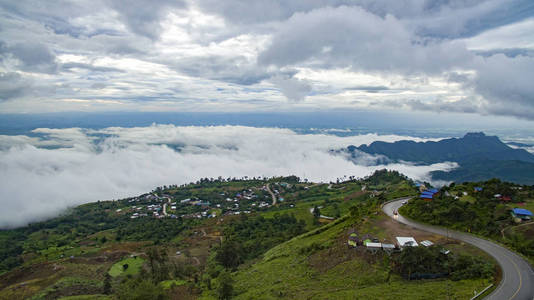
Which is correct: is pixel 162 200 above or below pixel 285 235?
below

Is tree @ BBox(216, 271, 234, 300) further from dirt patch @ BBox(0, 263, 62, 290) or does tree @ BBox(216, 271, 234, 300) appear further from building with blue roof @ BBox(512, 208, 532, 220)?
dirt patch @ BBox(0, 263, 62, 290)

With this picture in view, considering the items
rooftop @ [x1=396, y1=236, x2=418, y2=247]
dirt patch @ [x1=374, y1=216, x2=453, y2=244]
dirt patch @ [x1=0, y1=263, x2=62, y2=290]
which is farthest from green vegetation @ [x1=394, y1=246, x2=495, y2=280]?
dirt patch @ [x1=0, y1=263, x2=62, y2=290]

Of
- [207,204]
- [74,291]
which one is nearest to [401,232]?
[74,291]

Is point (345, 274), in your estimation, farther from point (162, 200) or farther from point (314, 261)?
point (162, 200)

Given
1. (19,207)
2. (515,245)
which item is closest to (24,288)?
(515,245)

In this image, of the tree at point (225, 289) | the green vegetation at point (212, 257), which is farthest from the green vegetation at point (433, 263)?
the tree at point (225, 289)

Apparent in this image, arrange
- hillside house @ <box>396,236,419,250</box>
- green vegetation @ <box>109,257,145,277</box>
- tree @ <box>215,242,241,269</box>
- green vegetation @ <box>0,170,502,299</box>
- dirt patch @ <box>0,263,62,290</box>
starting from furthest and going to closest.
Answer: green vegetation @ <box>109,257,145,277</box> < dirt patch @ <box>0,263,62,290</box> < tree @ <box>215,242,241,269</box> < hillside house @ <box>396,236,419,250</box> < green vegetation @ <box>0,170,502,299</box>

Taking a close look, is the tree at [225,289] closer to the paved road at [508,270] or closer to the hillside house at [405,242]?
the hillside house at [405,242]
